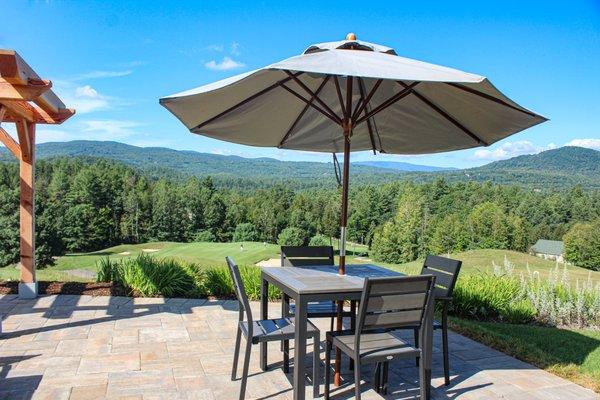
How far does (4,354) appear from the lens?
3.53 m

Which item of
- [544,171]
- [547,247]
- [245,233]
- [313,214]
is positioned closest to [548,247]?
[547,247]

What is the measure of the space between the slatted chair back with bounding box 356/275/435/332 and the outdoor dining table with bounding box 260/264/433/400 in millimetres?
160

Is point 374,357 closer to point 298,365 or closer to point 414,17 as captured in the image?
point 298,365

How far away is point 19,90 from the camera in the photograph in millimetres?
3719

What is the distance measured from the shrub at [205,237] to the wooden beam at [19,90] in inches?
2010

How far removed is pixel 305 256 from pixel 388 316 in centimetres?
155

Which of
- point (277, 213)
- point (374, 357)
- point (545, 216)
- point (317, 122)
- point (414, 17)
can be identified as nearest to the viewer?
point (374, 357)

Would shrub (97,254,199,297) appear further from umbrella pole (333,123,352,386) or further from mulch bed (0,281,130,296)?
umbrella pole (333,123,352,386)

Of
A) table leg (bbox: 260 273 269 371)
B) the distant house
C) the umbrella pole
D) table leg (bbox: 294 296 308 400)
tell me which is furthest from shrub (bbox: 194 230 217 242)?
table leg (bbox: 294 296 308 400)

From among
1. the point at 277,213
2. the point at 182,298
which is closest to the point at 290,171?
the point at 277,213

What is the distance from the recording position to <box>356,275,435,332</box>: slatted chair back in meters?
2.48

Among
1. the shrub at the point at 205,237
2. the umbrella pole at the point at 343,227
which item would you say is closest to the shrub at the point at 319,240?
the shrub at the point at 205,237

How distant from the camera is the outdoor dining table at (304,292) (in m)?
2.61

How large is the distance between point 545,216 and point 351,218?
22012 mm
